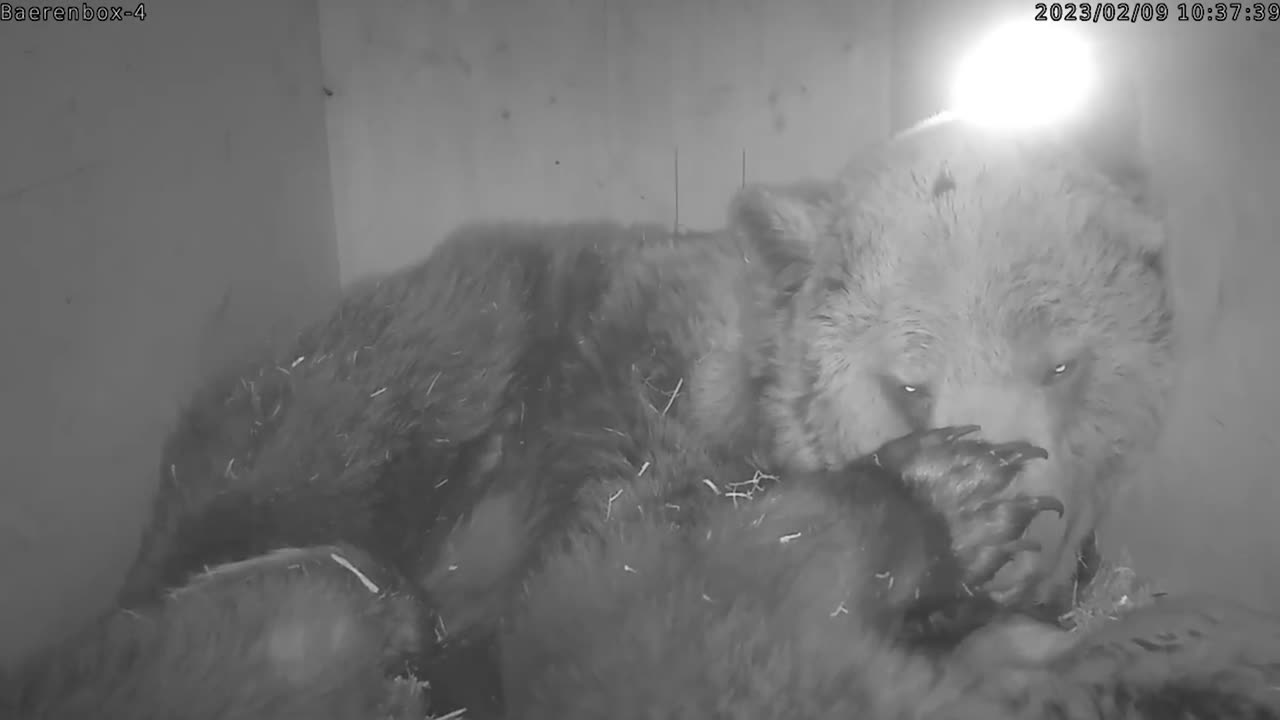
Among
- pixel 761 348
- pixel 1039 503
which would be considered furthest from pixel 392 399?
pixel 1039 503

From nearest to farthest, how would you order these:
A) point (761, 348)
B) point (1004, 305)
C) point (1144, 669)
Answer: point (1144, 669), point (1004, 305), point (761, 348)

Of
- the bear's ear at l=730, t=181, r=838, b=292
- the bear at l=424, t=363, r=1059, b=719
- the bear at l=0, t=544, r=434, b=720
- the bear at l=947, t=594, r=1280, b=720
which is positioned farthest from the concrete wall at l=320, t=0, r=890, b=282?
the bear at l=947, t=594, r=1280, b=720

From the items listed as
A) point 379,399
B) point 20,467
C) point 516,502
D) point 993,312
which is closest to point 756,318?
point 993,312

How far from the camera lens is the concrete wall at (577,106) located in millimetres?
1072

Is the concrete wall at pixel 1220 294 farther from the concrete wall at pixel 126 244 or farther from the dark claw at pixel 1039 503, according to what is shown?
the concrete wall at pixel 126 244

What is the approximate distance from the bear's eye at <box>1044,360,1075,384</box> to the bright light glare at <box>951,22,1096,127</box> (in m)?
0.27

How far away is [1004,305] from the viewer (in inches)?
40.5

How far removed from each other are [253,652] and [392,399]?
348 millimetres

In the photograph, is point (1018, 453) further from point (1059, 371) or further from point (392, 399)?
point (392, 399)

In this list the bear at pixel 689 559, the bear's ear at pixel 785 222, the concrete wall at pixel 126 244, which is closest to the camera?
the concrete wall at pixel 126 244

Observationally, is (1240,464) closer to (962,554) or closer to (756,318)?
(962,554)

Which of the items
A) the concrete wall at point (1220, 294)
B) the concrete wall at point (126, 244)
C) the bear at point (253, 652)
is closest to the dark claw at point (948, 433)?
the concrete wall at point (1220, 294)

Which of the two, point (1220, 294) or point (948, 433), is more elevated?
point (1220, 294)

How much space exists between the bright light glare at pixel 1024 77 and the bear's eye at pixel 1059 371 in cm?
27
